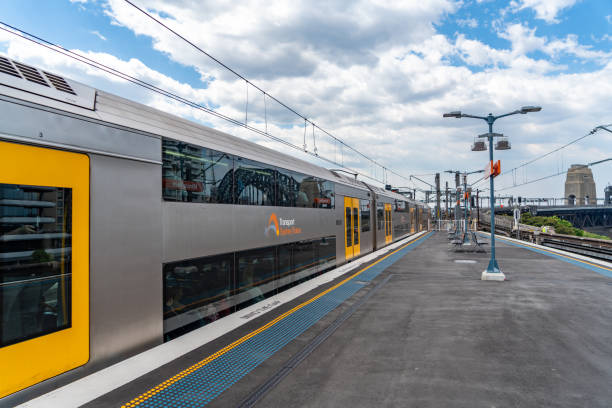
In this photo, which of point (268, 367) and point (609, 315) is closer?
point (268, 367)

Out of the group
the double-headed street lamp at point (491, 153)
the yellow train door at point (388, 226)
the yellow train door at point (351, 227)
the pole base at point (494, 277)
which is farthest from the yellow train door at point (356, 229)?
the yellow train door at point (388, 226)

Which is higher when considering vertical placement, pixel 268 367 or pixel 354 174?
pixel 354 174

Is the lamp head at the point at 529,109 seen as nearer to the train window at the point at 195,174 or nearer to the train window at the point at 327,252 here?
the train window at the point at 327,252

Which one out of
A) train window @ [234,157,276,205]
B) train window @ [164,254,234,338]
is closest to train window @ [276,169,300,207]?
train window @ [234,157,276,205]

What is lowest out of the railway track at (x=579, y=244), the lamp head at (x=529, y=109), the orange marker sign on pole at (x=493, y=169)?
the railway track at (x=579, y=244)

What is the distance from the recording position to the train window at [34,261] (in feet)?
12.6

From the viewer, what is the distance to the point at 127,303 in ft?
16.9

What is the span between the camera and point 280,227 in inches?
388

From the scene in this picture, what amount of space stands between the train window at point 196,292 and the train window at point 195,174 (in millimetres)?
1160

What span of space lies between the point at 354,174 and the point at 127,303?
1757 cm

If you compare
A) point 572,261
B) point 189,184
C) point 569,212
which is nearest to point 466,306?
point 189,184

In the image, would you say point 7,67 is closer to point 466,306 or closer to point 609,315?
point 466,306

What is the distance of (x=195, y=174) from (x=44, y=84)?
2.52 metres

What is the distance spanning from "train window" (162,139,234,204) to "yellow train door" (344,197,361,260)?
29.0 ft
